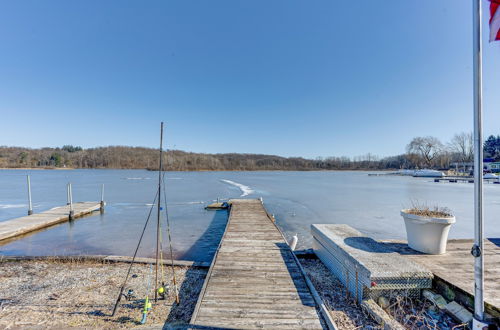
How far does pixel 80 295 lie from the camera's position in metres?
3.66

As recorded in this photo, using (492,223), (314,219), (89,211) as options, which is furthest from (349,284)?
(89,211)

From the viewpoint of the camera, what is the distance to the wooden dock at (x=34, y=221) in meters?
7.61

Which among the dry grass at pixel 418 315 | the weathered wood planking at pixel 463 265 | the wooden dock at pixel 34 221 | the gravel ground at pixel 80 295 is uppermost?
the weathered wood planking at pixel 463 265

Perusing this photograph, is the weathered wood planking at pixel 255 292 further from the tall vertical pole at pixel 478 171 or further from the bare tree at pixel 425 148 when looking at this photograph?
the bare tree at pixel 425 148

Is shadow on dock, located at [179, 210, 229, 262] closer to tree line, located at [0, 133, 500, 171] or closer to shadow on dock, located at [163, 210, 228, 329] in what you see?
shadow on dock, located at [163, 210, 228, 329]

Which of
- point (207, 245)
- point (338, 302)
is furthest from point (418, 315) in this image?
point (207, 245)

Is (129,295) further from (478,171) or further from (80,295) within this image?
(478,171)

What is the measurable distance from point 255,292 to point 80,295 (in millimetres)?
2936

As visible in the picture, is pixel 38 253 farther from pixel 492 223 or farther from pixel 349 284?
pixel 492 223

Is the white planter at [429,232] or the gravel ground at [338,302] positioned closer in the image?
the gravel ground at [338,302]

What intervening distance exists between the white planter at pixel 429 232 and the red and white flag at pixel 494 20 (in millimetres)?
2650

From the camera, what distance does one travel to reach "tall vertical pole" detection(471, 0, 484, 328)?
2.03 meters

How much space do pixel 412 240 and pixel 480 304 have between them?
2113 millimetres

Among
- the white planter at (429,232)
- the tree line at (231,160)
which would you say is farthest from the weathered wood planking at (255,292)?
the tree line at (231,160)
